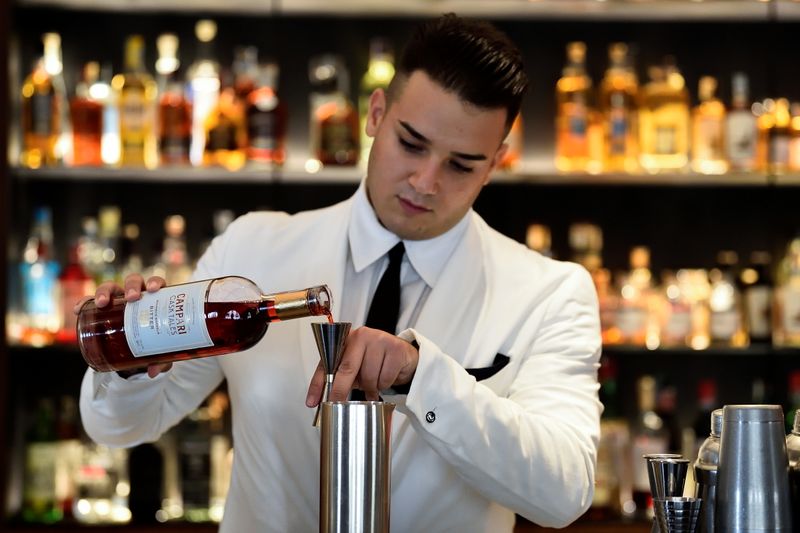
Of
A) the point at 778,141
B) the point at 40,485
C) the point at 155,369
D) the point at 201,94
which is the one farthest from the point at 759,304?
the point at 155,369

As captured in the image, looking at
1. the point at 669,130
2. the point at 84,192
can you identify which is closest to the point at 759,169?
the point at 669,130

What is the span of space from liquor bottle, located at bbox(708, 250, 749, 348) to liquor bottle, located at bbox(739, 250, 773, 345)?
3cm

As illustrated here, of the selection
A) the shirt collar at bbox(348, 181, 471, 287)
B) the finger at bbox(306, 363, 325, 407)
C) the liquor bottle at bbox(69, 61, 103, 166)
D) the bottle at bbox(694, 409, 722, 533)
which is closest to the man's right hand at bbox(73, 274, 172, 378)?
the finger at bbox(306, 363, 325, 407)

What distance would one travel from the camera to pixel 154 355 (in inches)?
47.4

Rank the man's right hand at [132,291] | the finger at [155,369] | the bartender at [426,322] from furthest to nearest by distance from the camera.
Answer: the bartender at [426,322]
the finger at [155,369]
the man's right hand at [132,291]

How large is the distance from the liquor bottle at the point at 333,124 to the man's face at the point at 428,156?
1386 millimetres

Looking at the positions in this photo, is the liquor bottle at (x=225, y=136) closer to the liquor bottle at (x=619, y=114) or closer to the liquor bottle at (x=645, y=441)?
the liquor bottle at (x=619, y=114)

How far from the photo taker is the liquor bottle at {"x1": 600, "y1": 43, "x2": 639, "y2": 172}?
3.01 m

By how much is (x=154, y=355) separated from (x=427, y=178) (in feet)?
1.49

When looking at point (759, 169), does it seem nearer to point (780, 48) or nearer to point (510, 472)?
point (780, 48)

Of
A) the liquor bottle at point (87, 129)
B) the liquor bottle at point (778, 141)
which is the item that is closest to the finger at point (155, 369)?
the liquor bottle at point (87, 129)

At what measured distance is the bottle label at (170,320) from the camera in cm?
115

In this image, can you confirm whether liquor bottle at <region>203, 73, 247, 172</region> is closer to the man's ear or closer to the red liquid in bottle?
the man's ear

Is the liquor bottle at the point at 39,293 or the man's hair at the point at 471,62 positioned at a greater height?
the man's hair at the point at 471,62
